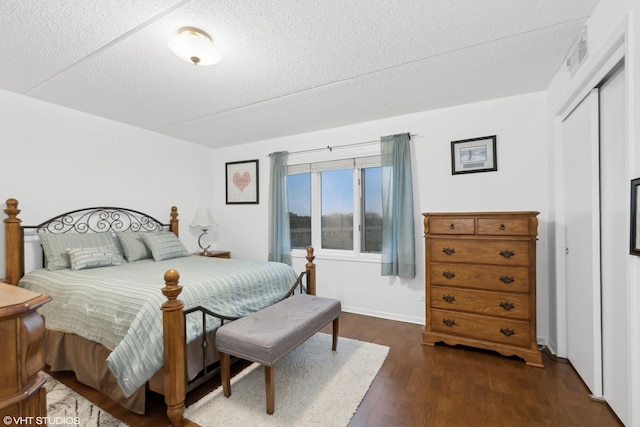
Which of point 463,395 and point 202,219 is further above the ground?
point 202,219

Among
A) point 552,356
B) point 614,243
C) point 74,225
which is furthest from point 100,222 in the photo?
point 552,356

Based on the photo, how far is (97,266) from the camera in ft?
9.06

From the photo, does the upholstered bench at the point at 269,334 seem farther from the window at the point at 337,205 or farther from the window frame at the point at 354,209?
the window at the point at 337,205

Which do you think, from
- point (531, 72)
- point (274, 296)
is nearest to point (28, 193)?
point (274, 296)

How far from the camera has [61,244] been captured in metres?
2.80

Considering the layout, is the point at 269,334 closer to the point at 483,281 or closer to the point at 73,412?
the point at 73,412

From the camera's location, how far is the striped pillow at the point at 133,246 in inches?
126

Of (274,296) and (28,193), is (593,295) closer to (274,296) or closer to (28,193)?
(274,296)

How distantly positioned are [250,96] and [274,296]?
6.47 ft

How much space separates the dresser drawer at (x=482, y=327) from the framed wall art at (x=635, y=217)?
127cm

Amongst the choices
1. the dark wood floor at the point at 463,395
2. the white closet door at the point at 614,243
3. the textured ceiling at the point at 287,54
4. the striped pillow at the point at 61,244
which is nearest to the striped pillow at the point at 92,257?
the striped pillow at the point at 61,244

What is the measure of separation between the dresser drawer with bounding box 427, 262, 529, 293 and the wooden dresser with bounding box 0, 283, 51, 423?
2.67m

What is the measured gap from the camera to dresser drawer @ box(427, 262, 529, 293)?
7.75 ft

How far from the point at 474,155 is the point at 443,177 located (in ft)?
1.22
